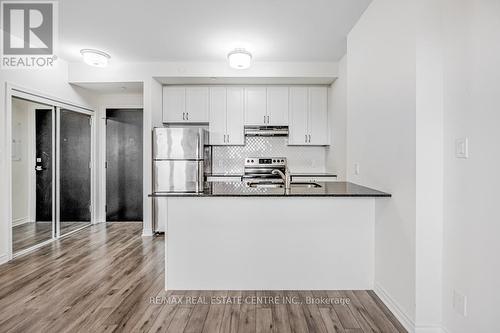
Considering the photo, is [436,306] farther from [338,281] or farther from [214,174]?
[214,174]

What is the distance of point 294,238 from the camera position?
8.34 feet

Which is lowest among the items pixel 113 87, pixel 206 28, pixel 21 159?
pixel 21 159

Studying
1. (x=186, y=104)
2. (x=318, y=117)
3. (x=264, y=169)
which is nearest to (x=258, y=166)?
(x=264, y=169)

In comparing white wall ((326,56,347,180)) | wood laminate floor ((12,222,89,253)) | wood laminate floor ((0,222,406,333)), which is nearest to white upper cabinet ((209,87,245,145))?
white wall ((326,56,347,180))

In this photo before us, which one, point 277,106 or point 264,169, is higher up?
point 277,106

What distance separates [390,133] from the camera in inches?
87.1

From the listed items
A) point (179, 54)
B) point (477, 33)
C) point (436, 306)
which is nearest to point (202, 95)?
point (179, 54)

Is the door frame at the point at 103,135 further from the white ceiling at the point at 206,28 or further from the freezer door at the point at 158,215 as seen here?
the freezer door at the point at 158,215

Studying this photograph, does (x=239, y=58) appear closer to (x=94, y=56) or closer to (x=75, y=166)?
(x=94, y=56)

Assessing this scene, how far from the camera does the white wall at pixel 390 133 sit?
1.95m

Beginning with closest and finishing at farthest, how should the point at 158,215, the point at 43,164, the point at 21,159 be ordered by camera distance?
the point at 21,159 < the point at 43,164 < the point at 158,215

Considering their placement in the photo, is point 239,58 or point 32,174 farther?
point 32,174

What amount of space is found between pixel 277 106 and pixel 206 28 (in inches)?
76.1

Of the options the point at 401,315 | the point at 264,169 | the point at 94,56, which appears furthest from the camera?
the point at 264,169
